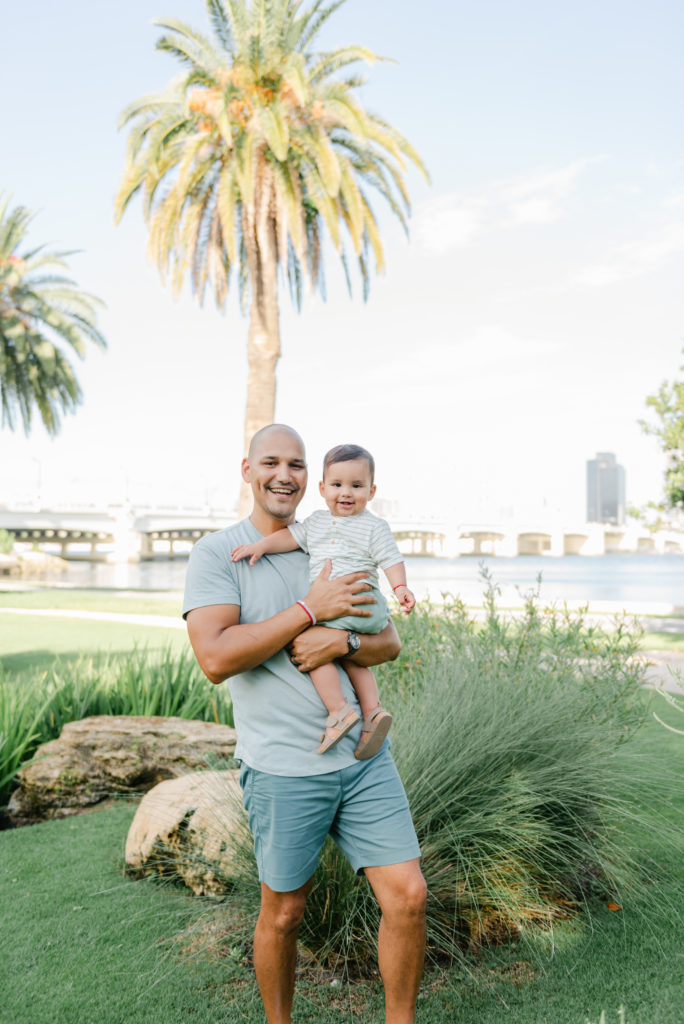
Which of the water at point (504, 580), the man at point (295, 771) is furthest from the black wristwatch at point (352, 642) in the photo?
the water at point (504, 580)

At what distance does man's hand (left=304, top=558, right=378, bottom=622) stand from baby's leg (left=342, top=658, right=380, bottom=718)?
0.21m

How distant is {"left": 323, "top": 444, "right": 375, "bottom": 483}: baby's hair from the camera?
2576 millimetres

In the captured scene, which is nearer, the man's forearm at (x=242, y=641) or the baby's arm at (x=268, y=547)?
the man's forearm at (x=242, y=641)

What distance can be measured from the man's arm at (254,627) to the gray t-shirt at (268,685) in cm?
5

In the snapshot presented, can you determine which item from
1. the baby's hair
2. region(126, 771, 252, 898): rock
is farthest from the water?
the baby's hair

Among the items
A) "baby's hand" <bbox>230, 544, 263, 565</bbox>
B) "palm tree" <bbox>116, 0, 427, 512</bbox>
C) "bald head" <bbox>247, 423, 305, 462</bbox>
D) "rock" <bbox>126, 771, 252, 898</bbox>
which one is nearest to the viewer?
"baby's hand" <bbox>230, 544, 263, 565</bbox>

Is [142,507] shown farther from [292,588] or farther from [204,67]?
[292,588]

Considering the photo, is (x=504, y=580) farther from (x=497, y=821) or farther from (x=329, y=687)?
(x=329, y=687)

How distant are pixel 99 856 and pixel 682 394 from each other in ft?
Answer: 33.8

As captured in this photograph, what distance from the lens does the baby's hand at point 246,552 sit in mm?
2387

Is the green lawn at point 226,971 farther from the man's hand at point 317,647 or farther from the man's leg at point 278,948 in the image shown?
the man's hand at point 317,647

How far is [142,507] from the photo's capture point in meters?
53.2

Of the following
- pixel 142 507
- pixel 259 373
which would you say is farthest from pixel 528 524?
pixel 259 373

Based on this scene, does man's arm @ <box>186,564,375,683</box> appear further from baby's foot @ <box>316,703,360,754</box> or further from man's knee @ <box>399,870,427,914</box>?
man's knee @ <box>399,870,427,914</box>
